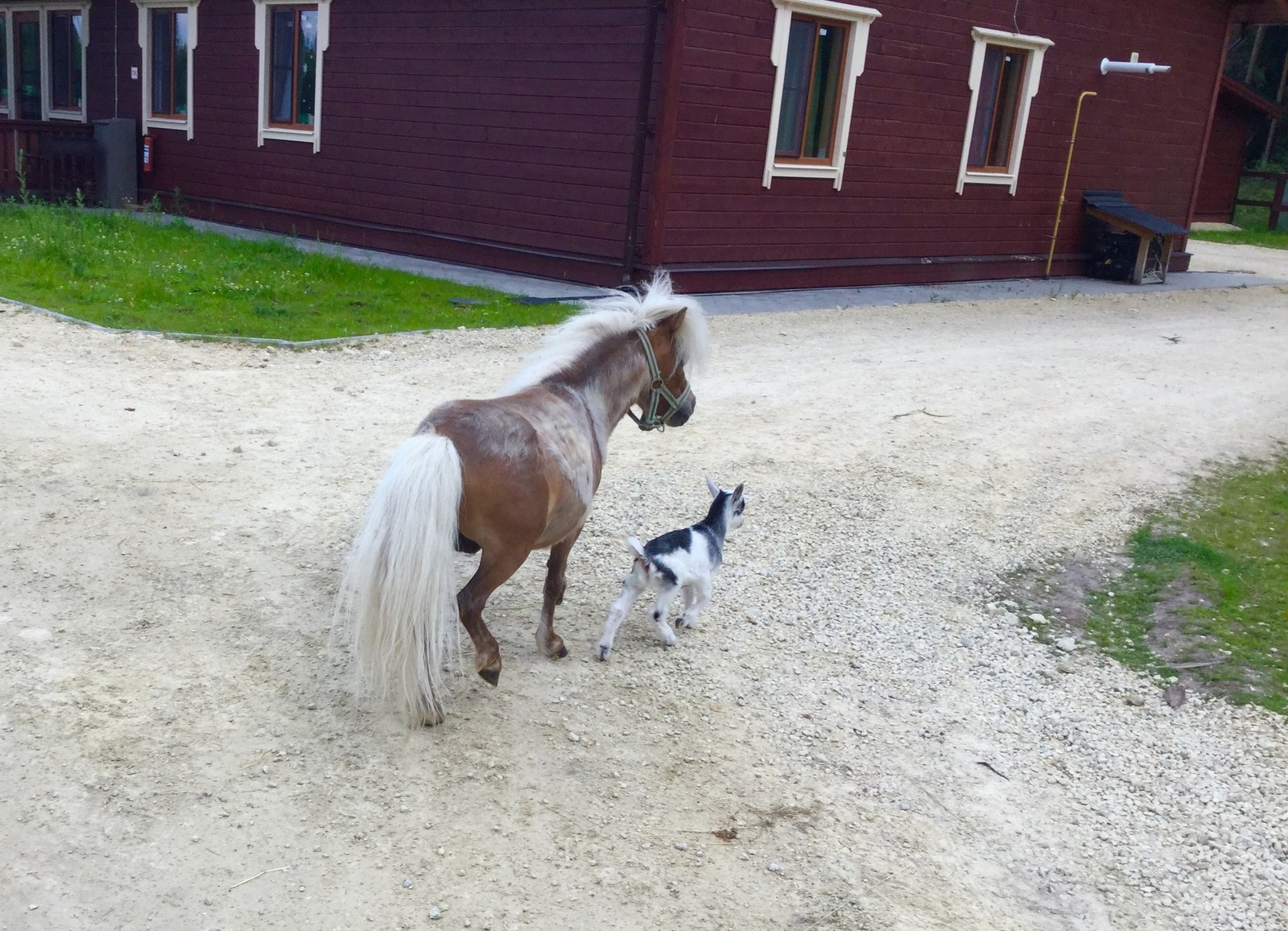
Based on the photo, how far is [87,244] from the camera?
11.2m

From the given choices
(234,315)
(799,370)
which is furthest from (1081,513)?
(234,315)

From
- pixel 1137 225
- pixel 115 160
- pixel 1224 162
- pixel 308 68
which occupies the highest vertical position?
pixel 1224 162

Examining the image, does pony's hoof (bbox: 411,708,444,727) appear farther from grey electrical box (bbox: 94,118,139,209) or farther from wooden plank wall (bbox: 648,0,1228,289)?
grey electrical box (bbox: 94,118,139,209)

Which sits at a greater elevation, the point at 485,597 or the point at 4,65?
the point at 4,65

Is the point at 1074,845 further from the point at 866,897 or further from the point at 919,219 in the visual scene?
the point at 919,219

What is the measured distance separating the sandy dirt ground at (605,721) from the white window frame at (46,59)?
12.5m

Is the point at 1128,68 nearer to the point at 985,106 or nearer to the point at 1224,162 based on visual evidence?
the point at 985,106

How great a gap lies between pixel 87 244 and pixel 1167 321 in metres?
11.8

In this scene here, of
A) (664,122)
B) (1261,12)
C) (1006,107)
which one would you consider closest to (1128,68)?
(1006,107)

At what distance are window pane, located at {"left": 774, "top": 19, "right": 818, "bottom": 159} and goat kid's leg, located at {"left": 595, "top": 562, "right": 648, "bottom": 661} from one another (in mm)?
8918

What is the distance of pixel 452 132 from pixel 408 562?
10505 mm

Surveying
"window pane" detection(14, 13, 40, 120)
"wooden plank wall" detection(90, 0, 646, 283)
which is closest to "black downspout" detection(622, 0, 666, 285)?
"wooden plank wall" detection(90, 0, 646, 283)

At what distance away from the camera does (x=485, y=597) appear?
3.63 metres

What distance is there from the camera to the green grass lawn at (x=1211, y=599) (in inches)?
177
